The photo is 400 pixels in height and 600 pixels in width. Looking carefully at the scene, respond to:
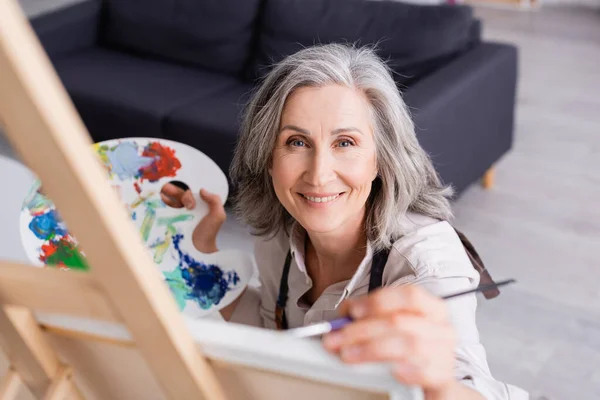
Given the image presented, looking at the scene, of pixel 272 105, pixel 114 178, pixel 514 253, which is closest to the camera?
pixel 272 105

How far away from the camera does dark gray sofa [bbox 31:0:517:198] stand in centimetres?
293

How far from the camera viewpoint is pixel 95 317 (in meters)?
0.70

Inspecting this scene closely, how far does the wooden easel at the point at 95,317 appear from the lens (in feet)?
1.72

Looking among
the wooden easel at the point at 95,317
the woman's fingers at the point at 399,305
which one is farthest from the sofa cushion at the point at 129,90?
the woman's fingers at the point at 399,305

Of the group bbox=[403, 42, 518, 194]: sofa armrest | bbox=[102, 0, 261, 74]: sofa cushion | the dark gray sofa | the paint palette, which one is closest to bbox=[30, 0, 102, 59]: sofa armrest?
the dark gray sofa

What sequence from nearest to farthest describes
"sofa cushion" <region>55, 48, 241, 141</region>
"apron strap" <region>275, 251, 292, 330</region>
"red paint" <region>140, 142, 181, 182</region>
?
"apron strap" <region>275, 251, 292, 330</region>, "red paint" <region>140, 142, 181, 182</region>, "sofa cushion" <region>55, 48, 241, 141</region>

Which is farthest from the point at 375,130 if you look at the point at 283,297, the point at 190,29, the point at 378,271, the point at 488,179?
the point at 190,29

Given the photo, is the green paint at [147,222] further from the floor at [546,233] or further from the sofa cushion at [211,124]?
the sofa cushion at [211,124]

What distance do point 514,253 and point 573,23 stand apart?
131 inches

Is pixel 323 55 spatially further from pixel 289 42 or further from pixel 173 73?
pixel 173 73

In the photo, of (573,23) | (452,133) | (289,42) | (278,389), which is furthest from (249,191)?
(573,23)

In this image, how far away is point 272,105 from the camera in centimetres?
132

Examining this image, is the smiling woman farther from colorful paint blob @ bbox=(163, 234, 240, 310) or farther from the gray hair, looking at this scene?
colorful paint blob @ bbox=(163, 234, 240, 310)

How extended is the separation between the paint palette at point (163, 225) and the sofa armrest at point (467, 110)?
109 cm
